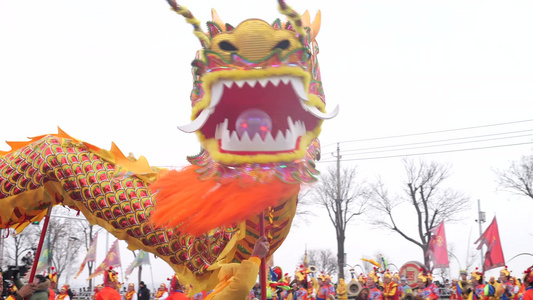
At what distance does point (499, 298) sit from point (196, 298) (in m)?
7.19

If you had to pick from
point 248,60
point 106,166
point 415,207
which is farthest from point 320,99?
point 415,207

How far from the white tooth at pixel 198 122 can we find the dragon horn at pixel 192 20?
458 mm

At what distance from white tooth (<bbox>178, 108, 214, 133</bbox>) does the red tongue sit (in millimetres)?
196

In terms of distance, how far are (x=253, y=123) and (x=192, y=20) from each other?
836mm

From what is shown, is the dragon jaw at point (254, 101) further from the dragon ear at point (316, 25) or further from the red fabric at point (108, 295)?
the red fabric at point (108, 295)

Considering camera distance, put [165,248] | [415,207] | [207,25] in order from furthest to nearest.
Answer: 1. [415,207]
2. [165,248]
3. [207,25]

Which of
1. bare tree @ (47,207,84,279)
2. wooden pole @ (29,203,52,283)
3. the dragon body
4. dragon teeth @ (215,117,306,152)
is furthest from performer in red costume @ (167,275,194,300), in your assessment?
bare tree @ (47,207,84,279)

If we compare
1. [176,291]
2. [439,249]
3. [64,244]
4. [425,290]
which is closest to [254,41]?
[176,291]

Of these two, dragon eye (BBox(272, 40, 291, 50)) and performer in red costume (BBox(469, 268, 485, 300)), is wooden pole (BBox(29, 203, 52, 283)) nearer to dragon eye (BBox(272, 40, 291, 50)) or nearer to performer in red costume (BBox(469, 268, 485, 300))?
dragon eye (BBox(272, 40, 291, 50))

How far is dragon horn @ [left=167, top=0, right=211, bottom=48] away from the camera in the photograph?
12.3 ft

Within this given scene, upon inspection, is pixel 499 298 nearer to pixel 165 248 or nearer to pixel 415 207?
pixel 165 248

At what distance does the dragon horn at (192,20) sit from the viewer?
376 cm

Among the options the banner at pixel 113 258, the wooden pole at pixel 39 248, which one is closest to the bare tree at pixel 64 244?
the banner at pixel 113 258

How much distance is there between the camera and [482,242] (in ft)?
55.8
